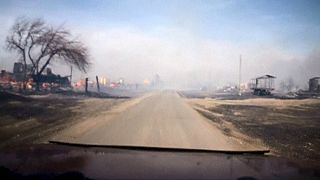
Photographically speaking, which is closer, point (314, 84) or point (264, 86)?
point (264, 86)

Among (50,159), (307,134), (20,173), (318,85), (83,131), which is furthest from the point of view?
(318,85)

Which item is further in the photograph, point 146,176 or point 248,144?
point 248,144

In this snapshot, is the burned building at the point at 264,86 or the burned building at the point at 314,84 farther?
the burned building at the point at 314,84

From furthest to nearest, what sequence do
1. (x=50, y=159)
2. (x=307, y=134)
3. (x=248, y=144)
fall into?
(x=307, y=134), (x=248, y=144), (x=50, y=159)

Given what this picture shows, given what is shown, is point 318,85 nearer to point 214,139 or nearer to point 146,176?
point 214,139

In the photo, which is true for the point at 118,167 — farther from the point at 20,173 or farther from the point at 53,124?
the point at 53,124

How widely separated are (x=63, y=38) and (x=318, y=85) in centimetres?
5253

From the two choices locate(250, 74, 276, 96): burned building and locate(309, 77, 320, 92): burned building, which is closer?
locate(250, 74, 276, 96): burned building

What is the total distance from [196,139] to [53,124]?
7.42 meters

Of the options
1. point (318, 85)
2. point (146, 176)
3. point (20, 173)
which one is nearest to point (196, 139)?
point (146, 176)

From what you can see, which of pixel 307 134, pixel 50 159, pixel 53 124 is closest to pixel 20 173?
pixel 50 159

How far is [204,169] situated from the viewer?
22.5ft

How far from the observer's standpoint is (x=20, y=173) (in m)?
6.03

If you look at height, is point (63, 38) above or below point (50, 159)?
above
